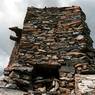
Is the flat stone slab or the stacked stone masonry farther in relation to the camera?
the stacked stone masonry

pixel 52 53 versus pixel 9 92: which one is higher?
pixel 52 53

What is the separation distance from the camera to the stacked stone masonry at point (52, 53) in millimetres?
8617

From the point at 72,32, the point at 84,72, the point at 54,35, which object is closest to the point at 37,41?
the point at 54,35

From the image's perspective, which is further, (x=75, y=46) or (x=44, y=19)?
(x=44, y=19)

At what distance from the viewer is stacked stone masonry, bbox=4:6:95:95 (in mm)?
8617

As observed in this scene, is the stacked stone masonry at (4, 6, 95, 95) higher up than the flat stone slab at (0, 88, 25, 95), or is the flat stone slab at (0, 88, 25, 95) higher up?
the stacked stone masonry at (4, 6, 95, 95)

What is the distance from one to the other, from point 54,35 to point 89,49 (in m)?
1.28

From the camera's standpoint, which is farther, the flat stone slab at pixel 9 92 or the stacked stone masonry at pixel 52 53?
the stacked stone masonry at pixel 52 53

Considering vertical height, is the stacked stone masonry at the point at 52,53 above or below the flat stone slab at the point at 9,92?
above

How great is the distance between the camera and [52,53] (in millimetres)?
9188

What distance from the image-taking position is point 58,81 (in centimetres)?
875

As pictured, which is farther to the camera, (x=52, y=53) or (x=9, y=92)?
(x=52, y=53)

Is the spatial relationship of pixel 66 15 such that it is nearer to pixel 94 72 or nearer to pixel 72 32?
pixel 72 32

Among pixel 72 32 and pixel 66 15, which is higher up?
pixel 66 15
